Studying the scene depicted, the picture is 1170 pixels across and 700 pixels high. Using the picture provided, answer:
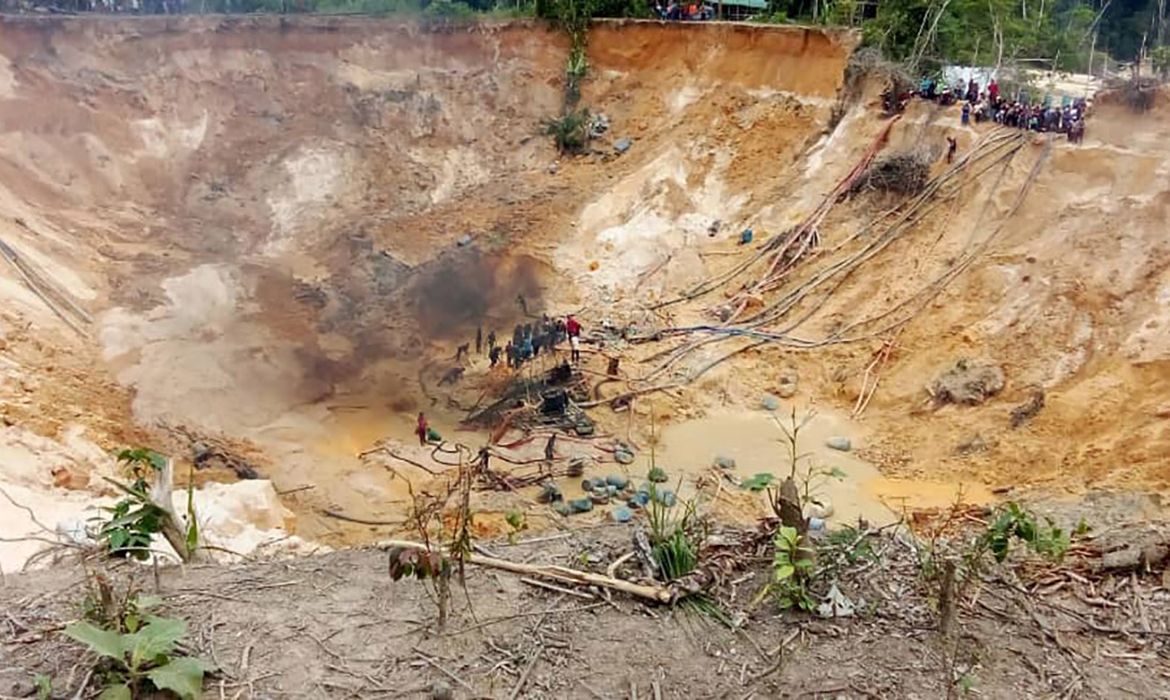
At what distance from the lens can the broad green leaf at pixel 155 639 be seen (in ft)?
16.2

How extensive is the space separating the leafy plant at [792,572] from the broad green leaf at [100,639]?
351cm

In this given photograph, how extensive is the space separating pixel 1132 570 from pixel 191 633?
5.79 m

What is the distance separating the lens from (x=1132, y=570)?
20.6 ft

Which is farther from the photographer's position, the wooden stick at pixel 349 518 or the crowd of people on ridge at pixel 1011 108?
the crowd of people on ridge at pixel 1011 108

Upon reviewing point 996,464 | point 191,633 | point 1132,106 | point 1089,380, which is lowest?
point 996,464

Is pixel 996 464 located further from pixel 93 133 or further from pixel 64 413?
pixel 93 133

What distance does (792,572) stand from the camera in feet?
18.8

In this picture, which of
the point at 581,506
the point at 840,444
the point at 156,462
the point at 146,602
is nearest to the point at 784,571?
the point at 146,602

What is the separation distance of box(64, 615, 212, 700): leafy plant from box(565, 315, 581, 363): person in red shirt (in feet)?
44.6

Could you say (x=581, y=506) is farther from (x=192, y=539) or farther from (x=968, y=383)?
(x=192, y=539)

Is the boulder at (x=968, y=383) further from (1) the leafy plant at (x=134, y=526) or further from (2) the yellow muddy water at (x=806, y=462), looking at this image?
(1) the leafy plant at (x=134, y=526)

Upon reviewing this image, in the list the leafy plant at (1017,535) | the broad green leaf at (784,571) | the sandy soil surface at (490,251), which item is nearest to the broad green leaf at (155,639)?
the broad green leaf at (784,571)

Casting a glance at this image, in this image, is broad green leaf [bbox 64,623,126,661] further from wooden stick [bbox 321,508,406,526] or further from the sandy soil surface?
wooden stick [bbox 321,508,406,526]

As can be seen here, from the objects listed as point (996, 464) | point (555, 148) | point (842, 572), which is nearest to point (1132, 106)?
point (996, 464)
